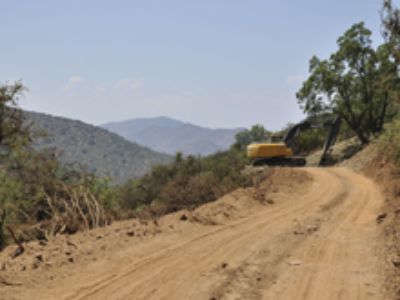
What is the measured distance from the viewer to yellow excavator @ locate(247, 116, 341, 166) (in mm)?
26516

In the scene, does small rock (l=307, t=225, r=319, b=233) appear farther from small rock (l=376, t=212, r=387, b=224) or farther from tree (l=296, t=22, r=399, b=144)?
tree (l=296, t=22, r=399, b=144)

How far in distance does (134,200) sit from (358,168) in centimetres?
1537

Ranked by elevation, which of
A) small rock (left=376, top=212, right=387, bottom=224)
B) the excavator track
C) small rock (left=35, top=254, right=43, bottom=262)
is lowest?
small rock (left=376, top=212, right=387, bottom=224)

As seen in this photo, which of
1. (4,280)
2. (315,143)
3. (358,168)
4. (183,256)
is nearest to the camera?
(4,280)

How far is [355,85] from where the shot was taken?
98.1ft

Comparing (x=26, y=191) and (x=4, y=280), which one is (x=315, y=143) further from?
(x=4, y=280)

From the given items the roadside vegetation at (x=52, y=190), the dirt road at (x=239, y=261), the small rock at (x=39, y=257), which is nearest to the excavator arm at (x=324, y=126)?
the roadside vegetation at (x=52, y=190)

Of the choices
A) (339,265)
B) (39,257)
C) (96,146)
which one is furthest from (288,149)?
(96,146)

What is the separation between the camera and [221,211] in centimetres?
1138

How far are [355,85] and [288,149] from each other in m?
7.48

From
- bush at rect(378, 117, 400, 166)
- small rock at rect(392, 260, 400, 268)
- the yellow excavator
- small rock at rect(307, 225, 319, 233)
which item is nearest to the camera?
small rock at rect(392, 260, 400, 268)

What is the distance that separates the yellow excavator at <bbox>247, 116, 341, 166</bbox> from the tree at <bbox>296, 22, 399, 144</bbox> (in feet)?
3.11

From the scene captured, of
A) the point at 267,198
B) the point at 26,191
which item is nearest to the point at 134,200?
the point at 26,191

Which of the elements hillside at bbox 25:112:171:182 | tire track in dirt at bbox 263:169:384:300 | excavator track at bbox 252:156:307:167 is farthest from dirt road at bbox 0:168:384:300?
hillside at bbox 25:112:171:182
